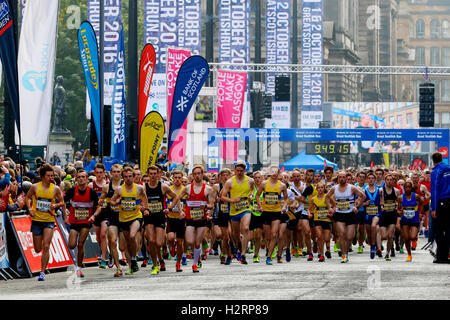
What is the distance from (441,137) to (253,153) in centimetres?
953

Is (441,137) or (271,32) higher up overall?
(271,32)

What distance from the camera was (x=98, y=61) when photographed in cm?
2345

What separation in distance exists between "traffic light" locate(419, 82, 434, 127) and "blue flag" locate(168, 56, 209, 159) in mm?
22396

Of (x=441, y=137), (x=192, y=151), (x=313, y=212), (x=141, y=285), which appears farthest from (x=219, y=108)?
(x=141, y=285)

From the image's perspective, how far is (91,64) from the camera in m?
23.5

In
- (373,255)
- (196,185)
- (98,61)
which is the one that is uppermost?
(98,61)

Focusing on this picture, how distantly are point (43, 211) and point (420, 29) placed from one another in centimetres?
14743

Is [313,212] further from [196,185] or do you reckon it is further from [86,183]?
[86,183]

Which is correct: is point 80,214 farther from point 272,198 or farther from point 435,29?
point 435,29

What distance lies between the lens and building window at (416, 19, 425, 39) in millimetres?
158625

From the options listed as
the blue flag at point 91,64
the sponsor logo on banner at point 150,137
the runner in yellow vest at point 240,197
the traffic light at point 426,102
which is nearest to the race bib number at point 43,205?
the runner in yellow vest at point 240,197

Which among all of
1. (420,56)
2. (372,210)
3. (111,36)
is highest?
(420,56)

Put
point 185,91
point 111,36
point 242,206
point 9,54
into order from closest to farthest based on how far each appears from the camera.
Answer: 1. point 9,54
2. point 242,206
3. point 185,91
4. point 111,36

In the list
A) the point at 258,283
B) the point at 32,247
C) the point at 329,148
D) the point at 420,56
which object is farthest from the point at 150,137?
the point at 420,56
